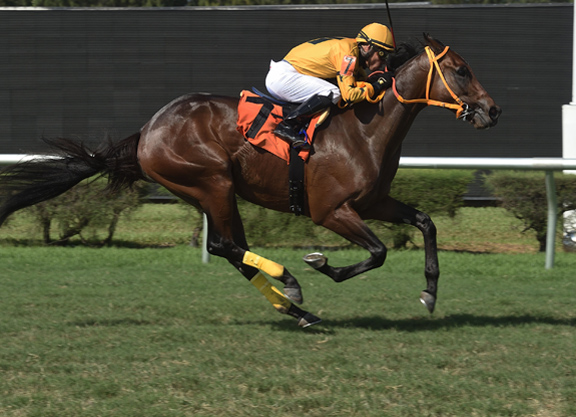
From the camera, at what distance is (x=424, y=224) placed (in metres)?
5.21

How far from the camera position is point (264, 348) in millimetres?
4586

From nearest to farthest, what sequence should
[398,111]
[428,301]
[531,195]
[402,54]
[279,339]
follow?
[279,339], [428,301], [398,111], [402,54], [531,195]

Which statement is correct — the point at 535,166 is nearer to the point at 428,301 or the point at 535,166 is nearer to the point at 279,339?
the point at 428,301

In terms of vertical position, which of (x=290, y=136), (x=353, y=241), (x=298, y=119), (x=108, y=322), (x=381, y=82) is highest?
(x=381, y=82)

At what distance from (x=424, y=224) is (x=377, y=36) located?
1283 mm

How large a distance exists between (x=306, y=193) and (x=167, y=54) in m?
7.17

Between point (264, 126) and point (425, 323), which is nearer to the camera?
point (264, 126)

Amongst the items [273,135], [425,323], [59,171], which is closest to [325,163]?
[273,135]

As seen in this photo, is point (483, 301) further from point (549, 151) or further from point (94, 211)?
point (549, 151)

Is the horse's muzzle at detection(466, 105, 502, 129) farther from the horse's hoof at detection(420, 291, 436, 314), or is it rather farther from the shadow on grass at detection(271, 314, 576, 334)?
the shadow on grass at detection(271, 314, 576, 334)

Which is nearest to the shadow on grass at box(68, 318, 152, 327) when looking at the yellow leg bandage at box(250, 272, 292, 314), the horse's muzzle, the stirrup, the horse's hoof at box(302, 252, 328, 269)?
the yellow leg bandage at box(250, 272, 292, 314)

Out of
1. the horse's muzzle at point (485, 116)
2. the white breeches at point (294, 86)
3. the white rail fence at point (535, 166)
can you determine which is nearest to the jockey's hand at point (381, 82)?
the white breeches at point (294, 86)

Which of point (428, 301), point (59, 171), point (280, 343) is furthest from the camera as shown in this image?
point (59, 171)

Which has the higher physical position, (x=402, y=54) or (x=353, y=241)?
(x=402, y=54)
